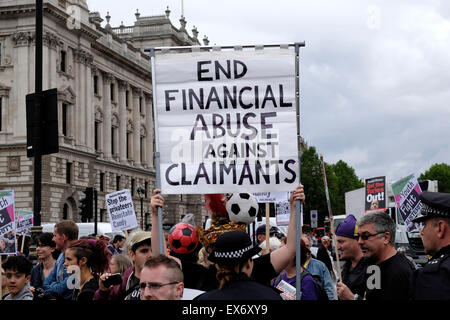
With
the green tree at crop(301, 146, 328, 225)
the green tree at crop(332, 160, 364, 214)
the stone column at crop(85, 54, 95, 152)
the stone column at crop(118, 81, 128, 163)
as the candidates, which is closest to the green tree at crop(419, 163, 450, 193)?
the green tree at crop(332, 160, 364, 214)

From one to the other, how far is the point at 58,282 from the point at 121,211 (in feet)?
19.4

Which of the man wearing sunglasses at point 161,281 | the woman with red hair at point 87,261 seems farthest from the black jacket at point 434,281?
the woman with red hair at point 87,261

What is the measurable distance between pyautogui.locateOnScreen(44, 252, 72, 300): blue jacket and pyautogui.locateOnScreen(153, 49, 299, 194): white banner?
1756mm

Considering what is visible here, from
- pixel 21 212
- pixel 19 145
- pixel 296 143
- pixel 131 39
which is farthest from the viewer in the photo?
pixel 131 39

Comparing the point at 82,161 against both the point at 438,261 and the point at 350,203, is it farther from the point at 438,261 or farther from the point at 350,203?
the point at 438,261

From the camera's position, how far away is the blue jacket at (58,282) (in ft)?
19.8

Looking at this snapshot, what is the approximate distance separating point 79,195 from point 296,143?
158 ft

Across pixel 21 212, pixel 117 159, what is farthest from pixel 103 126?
pixel 21 212

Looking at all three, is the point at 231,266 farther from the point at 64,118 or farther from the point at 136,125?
the point at 136,125

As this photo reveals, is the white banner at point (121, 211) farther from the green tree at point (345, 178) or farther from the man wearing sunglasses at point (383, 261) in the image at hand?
the green tree at point (345, 178)

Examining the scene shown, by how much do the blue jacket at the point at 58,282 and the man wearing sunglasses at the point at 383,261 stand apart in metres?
2.63

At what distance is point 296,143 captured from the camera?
4965mm
